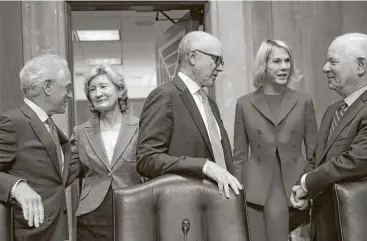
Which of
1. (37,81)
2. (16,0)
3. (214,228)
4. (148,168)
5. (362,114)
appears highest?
(16,0)

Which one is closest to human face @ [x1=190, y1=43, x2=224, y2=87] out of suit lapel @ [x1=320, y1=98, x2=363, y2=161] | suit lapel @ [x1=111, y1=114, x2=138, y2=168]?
suit lapel @ [x1=320, y1=98, x2=363, y2=161]

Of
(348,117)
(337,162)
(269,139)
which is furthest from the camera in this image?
(269,139)

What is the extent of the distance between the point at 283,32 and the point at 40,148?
3.08 meters

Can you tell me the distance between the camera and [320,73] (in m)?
5.19

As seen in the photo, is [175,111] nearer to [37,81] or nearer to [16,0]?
[37,81]

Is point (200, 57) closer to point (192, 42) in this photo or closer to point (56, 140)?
point (192, 42)

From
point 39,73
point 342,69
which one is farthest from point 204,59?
point 39,73

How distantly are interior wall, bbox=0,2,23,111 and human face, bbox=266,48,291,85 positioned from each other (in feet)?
6.78

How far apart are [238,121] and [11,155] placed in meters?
1.59

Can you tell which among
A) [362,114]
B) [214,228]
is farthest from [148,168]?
[362,114]

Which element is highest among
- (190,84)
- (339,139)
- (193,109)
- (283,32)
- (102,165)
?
(283,32)

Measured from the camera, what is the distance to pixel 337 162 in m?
2.34

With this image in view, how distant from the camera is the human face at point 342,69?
2.63m

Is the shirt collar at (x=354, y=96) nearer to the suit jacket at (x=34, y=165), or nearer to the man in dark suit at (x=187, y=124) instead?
the man in dark suit at (x=187, y=124)
